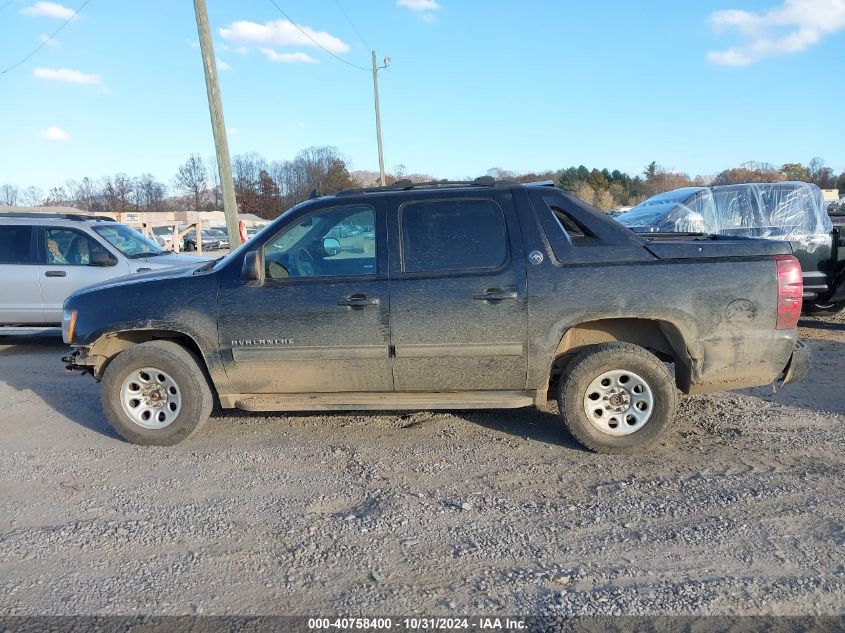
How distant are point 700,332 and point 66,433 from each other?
5.12 meters

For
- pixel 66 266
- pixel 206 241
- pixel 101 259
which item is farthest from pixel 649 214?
pixel 206 241

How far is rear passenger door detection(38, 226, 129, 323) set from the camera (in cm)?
868

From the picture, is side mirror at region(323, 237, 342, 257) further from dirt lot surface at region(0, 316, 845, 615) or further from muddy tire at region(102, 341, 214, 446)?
dirt lot surface at region(0, 316, 845, 615)

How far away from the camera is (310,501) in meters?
3.88

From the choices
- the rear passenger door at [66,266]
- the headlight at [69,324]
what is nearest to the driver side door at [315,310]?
the headlight at [69,324]

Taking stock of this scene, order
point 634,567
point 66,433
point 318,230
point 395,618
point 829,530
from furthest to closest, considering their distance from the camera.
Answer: point 66,433, point 318,230, point 829,530, point 634,567, point 395,618

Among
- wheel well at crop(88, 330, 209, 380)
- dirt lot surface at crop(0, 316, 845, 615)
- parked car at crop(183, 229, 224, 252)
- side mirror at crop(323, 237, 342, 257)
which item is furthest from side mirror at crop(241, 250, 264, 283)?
parked car at crop(183, 229, 224, 252)

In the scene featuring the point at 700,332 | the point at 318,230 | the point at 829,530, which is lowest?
the point at 829,530

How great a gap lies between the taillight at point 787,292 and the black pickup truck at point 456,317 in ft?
0.04

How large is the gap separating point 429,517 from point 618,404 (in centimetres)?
170

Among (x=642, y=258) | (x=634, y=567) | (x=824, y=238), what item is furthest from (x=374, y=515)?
(x=824, y=238)

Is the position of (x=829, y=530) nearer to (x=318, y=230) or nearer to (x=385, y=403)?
(x=385, y=403)

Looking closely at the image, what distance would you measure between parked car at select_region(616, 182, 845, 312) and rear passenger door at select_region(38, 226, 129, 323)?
7529 mm

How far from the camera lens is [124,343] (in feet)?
16.7
